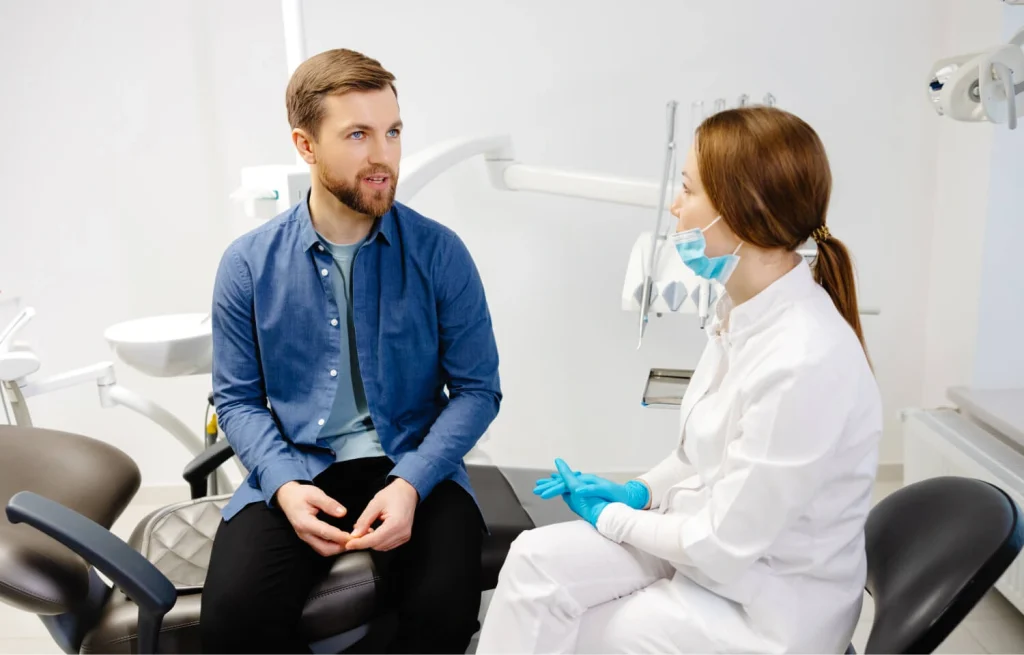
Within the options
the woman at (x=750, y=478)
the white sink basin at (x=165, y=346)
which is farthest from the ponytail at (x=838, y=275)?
the white sink basin at (x=165, y=346)

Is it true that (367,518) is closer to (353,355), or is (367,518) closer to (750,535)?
(353,355)

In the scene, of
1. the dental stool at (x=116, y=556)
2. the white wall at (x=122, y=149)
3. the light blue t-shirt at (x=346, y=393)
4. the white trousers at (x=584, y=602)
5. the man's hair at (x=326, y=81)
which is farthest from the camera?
the white wall at (x=122, y=149)

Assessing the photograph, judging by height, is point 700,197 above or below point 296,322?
above

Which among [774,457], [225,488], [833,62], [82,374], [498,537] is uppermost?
[833,62]

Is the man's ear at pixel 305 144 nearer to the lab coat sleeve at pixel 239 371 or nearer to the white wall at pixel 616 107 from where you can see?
the lab coat sleeve at pixel 239 371

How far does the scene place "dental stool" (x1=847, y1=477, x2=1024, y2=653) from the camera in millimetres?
1107

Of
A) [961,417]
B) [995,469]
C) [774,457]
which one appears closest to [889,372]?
[961,417]

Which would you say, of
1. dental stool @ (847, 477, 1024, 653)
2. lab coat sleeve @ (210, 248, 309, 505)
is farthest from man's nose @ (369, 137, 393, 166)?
dental stool @ (847, 477, 1024, 653)

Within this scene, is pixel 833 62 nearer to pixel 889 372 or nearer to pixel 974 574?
pixel 889 372

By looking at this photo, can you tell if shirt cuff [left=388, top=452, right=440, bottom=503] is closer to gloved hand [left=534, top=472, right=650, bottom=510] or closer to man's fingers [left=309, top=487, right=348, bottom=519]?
man's fingers [left=309, top=487, right=348, bottom=519]

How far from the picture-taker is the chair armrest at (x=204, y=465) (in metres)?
1.86

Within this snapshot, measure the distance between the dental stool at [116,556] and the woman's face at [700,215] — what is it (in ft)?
2.28

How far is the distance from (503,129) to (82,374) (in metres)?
1.40

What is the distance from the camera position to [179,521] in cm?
175
